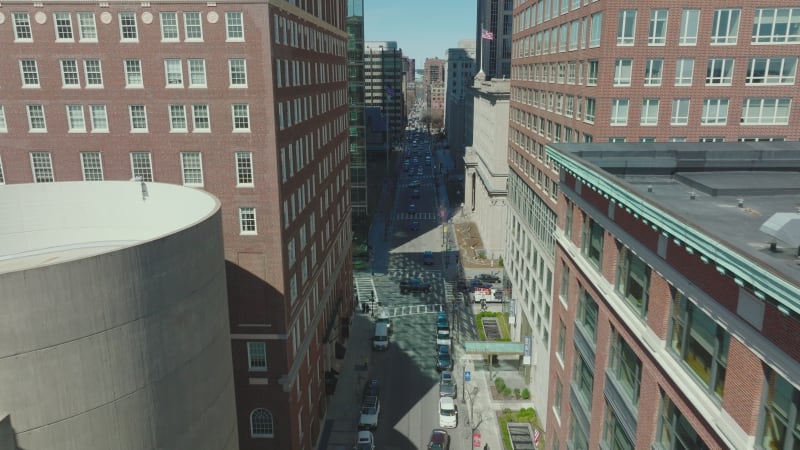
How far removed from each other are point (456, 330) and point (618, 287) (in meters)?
51.1

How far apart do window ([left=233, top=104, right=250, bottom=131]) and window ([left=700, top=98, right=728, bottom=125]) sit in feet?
119

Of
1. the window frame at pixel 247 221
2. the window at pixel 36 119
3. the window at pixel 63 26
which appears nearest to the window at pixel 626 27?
the window frame at pixel 247 221

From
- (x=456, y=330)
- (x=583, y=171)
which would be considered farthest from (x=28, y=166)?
(x=456, y=330)

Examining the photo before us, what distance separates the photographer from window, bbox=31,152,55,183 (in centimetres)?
4294

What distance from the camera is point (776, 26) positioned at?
44.8m

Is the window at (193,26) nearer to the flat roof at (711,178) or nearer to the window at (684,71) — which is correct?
the flat roof at (711,178)

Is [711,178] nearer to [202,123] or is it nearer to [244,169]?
[244,169]

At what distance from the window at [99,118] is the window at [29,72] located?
4191 millimetres

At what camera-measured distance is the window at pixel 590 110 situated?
48.6 metres

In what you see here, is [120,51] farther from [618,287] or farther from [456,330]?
[456,330]

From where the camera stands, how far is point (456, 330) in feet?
243

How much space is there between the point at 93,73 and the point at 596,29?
129 ft

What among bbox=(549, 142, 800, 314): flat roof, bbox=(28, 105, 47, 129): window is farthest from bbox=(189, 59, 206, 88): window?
bbox=(549, 142, 800, 314): flat roof

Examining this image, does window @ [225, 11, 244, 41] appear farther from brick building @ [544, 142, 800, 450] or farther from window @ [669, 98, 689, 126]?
window @ [669, 98, 689, 126]
